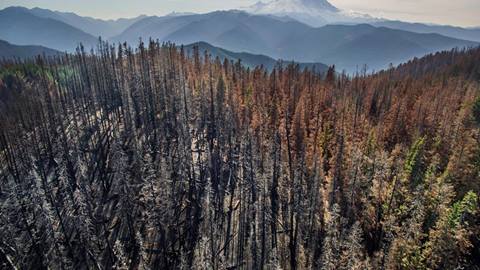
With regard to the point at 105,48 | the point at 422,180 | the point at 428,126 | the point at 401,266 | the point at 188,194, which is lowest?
the point at 188,194

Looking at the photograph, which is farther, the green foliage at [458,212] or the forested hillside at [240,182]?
the forested hillside at [240,182]

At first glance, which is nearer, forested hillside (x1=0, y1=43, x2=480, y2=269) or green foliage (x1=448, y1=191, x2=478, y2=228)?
green foliage (x1=448, y1=191, x2=478, y2=228)

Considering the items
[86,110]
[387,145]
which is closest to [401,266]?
[387,145]

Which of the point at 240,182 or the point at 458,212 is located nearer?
the point at 458,212

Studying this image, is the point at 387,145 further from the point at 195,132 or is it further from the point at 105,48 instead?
the point at 105,48

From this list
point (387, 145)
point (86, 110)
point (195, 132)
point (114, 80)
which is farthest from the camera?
point (114, 80)

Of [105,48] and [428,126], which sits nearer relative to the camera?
[428,126]

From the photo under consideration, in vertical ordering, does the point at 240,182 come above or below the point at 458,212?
below

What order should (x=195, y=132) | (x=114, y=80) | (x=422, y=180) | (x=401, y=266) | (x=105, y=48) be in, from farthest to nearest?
(x=105, y=48)
(x=114, y=80)
(x=195, y=132)
(x=422, y=180)
(x=401, y=266)
